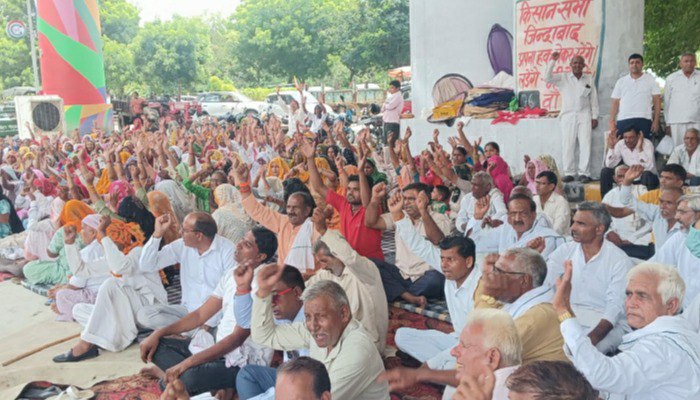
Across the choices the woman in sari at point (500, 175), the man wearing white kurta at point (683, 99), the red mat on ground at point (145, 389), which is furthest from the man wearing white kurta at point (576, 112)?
the red mat on ground at point (145, 389)

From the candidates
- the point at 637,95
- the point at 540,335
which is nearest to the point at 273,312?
the point at 540,335

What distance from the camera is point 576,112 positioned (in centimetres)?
879

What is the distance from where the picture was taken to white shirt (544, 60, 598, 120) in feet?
28.4

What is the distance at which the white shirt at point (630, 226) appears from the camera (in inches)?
230

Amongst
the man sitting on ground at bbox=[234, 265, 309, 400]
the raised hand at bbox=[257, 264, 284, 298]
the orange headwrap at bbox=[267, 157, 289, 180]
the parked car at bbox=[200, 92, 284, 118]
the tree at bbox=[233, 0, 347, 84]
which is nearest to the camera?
the raised hand at bbox=[257, 264, 284, 298]

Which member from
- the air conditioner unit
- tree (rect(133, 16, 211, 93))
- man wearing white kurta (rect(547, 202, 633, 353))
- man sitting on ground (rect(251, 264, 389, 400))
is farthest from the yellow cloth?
tree (rect(133, 16, 211, 93))

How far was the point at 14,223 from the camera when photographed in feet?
27.6

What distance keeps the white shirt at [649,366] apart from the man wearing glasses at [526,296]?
47 cm

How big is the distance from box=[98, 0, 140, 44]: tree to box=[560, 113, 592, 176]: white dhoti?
33.4m

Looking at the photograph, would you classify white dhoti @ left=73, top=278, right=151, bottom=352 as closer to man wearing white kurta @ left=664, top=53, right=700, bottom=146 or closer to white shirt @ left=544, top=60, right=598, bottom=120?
white shirt @ left=544, top=60, right=598, bottom=120

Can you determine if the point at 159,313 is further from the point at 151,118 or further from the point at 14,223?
the point at 151,118

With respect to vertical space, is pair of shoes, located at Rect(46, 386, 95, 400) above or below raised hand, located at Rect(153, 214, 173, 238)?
below

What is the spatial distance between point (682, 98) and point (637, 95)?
1.62ft

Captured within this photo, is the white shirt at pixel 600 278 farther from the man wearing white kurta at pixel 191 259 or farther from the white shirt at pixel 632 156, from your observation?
the white shirt at pixel 632 156
